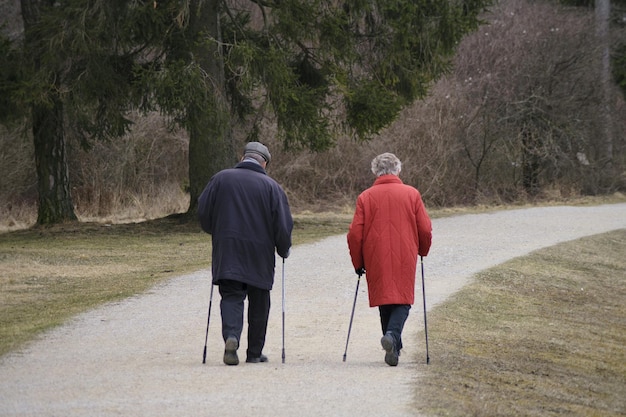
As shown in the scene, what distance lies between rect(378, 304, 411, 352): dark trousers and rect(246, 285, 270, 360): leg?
3.20ft

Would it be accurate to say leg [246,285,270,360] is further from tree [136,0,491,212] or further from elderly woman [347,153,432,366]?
tree [136,0,491,212]

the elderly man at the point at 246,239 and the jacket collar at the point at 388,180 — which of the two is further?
the jacket collar at the point at 388,180

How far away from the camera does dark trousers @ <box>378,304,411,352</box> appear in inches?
354

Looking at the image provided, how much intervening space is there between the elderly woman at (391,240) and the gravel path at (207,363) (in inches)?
19.6

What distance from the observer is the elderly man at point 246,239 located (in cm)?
890

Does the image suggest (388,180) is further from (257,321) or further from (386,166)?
(257,321)

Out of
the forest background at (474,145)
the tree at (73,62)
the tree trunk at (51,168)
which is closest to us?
the tree at (73,62)

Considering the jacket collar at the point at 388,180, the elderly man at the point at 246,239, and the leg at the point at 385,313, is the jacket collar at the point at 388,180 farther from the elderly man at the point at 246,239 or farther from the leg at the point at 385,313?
the leg at the point at 385,313

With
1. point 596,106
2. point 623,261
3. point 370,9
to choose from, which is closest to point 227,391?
point 623,261

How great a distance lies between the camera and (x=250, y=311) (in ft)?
29.8

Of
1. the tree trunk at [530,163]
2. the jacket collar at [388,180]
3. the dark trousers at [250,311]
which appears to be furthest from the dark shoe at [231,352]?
the tree trunk at [530,163]

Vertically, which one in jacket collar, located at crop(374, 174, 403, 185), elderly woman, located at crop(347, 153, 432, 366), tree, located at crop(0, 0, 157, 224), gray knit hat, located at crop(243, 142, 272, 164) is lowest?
elderly woman, located at crop(347, 153, 432, 366)

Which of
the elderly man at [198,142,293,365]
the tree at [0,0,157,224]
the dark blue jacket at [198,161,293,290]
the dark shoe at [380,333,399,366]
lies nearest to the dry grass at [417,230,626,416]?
the dark shoe at [380,333,399,366]

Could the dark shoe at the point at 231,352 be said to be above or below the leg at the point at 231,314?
below
